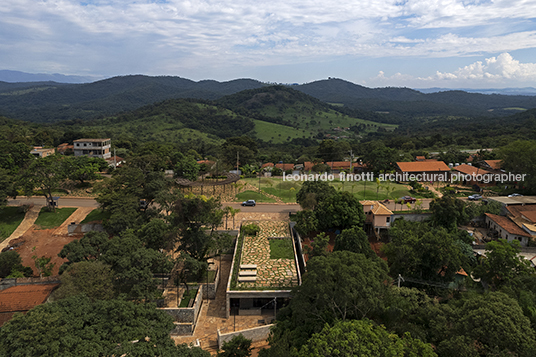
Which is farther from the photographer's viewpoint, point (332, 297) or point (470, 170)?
point (470, 170)

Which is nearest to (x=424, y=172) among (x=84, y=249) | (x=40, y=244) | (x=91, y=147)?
(x=84, y=249)

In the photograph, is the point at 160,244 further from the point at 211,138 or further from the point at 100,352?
the point at 211,138

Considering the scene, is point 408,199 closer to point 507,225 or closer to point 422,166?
point 507,225

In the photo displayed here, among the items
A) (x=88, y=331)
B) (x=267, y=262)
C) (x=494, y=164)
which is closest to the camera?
(x=88, y=331)

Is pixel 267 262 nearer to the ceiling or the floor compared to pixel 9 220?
nearer to the floor

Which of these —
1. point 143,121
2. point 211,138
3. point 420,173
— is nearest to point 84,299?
point 420,173

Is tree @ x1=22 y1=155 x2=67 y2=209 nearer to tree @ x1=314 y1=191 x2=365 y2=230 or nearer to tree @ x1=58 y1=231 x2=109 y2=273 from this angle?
tree @ x1=58 y1=231 x2=109 y2=273
